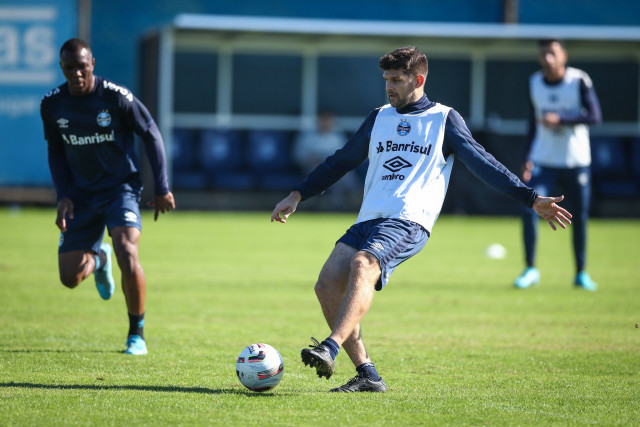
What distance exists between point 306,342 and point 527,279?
439cm

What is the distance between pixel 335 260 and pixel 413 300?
465 centimetres

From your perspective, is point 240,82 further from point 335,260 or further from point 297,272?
point 335,260

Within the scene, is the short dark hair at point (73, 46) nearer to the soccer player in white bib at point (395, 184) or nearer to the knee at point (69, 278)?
the knee at point (69, 278)

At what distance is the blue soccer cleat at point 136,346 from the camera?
6918 mm

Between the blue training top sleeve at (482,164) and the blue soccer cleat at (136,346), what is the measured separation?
2.61m

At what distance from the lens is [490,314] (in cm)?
924

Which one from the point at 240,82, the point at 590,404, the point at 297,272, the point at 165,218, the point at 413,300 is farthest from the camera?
the point at 240,82

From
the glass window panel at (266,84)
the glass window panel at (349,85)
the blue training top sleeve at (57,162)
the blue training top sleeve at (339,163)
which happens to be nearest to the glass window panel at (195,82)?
the glass window panel at (266,84)

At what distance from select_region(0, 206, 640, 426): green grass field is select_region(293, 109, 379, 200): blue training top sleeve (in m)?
1.21

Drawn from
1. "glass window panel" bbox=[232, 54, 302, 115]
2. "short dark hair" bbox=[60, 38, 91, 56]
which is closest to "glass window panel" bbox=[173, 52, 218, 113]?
"glass window panel" bbox=[232, 54, 302, 115]

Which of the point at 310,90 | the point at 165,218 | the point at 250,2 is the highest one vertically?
the point at 250,2

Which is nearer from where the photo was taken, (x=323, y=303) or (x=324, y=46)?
(x=323, y=303)

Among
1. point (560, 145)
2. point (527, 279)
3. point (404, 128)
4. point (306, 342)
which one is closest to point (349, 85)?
point (560, 145)

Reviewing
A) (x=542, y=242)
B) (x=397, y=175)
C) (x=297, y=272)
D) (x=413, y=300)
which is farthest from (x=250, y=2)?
(x=397, y=175)
